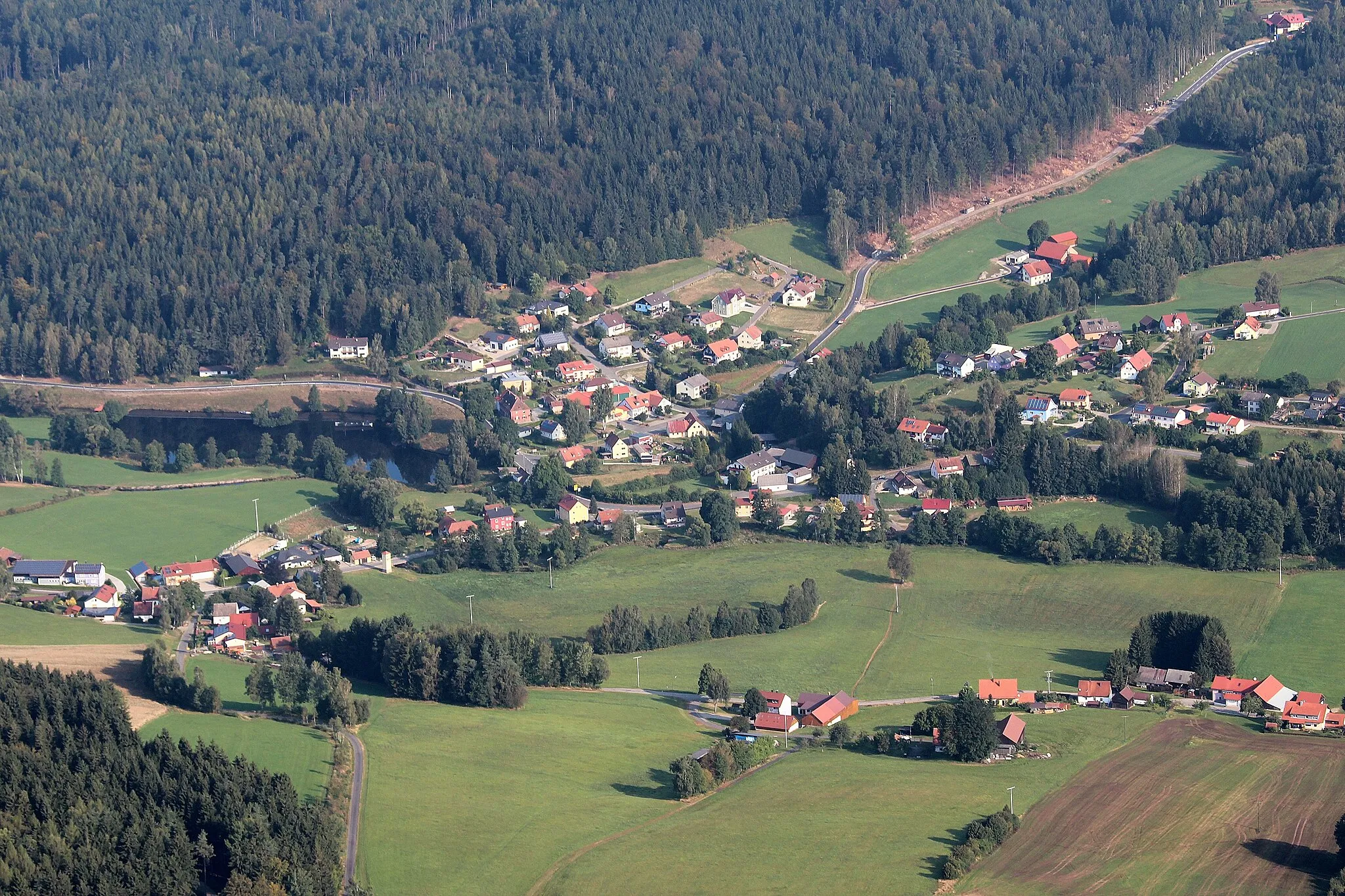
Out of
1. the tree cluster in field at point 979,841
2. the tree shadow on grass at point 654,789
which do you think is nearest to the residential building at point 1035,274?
the tree shadow on grass at point 654,789

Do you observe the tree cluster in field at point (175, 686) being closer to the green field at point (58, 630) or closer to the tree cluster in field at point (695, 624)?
the green field at point (58, 630)

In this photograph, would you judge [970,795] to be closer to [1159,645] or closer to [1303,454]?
[1159,645]

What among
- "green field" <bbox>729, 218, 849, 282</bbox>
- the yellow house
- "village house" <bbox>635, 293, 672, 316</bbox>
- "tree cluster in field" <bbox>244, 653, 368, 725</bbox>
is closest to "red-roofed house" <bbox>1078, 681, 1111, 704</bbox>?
"tree cluster in field" <bbox>244, 653, 368, 725</bbox>

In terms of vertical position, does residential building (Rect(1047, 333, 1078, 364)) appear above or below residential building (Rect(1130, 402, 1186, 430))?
above

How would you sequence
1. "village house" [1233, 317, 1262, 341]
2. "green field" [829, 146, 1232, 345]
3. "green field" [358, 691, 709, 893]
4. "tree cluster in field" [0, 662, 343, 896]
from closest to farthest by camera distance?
"tree cluster in field" [0, 662, 343, 896] < "green field" [358, 691, 709, 893] < "village house" [1233, 317, 1262, 341] < "green field" [829, 146, 1232, 345]

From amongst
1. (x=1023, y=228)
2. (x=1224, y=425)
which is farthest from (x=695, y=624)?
(x=1023, y=228)

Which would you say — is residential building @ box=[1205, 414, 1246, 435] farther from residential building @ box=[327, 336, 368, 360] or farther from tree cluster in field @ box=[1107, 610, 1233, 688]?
residential building @ box=[327, 336, 368, 360]

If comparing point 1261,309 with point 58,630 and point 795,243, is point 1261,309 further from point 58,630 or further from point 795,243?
point 58,630

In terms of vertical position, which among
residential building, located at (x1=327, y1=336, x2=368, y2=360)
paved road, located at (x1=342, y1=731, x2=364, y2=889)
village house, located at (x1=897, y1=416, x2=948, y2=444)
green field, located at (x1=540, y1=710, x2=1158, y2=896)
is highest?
residential building, located at (x1=327, y1=336, x2=368, y2=360)
